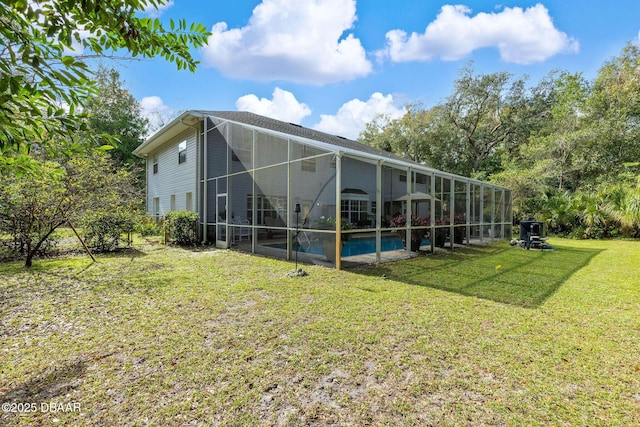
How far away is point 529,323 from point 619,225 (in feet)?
48.5

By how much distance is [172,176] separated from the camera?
13781mm

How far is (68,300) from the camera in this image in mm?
4383

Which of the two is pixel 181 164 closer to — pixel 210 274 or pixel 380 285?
pixel 210 274

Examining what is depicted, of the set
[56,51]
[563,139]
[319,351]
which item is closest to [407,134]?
[563,139]

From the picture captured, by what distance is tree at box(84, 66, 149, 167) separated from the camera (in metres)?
22.7

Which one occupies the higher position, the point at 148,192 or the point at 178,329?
the point at 148,192

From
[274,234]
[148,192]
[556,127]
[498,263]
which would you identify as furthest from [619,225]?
[148,192]

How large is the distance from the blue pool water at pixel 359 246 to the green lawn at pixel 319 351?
1.63 m

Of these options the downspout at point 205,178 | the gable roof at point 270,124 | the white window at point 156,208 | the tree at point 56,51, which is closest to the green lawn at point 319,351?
the tree at point 56,51

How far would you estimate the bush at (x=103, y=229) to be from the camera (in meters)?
8.77

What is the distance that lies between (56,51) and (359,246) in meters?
6.60

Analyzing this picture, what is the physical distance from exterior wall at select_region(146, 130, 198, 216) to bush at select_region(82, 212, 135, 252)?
9.38ft

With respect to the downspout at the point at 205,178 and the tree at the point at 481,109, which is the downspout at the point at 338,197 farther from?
the tree at the point at 481,109

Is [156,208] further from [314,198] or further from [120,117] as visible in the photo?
[314,198]
